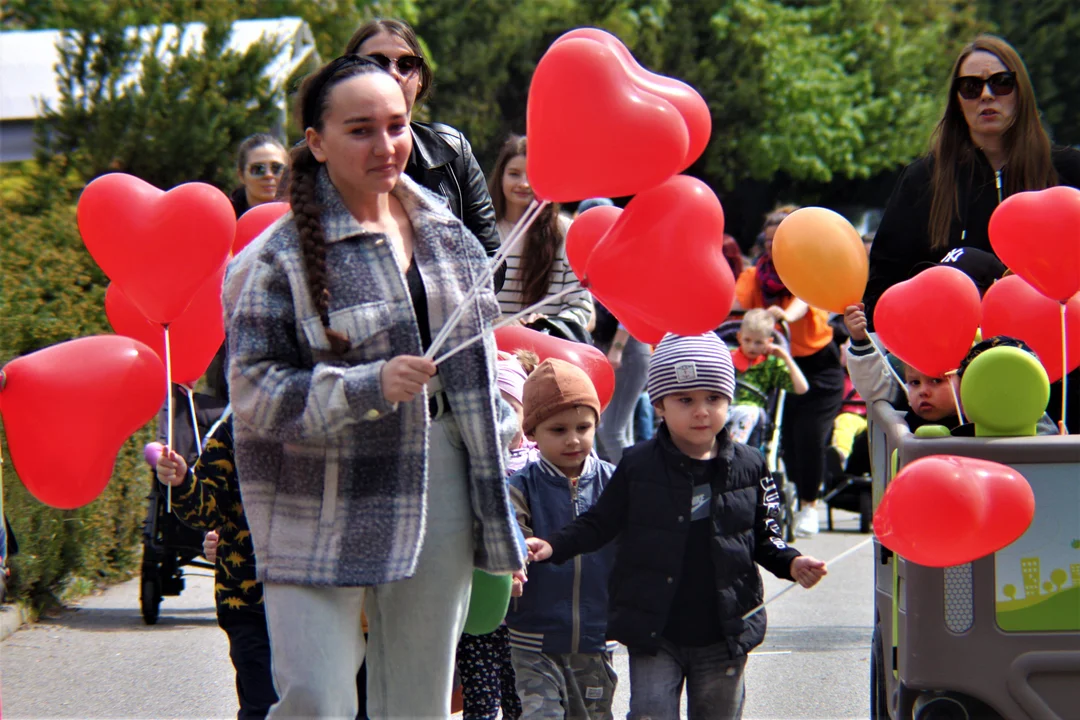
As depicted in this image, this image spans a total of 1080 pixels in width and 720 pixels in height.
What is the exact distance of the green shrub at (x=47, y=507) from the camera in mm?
7172

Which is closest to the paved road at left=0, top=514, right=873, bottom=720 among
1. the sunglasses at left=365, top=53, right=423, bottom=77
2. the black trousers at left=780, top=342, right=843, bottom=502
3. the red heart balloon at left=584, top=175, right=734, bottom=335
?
the black trousers at left=780, top=342, right=843, bottom=502

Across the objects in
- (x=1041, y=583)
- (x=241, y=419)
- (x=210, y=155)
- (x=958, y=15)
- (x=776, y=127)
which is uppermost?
(x=958, y=15)

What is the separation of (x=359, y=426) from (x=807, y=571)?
151cm

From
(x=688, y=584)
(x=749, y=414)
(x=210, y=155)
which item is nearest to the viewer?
(x=688, y=584)

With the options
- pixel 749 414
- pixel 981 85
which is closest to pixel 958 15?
pixel 749 414

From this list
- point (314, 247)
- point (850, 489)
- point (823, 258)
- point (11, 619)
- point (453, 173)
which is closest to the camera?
point (314, 247)

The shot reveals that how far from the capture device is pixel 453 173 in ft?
15.7

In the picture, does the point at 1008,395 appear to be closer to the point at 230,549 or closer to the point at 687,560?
the point at 687,560

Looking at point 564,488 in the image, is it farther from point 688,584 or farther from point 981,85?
point 981,85

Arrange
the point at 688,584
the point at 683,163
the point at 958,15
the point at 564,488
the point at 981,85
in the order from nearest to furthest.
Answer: the point at 683,163 < the point at 688,584 < the point at 564,488 < the point at 981,85 < the point at 958,15

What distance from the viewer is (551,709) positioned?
4.47 meters

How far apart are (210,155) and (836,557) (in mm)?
8754

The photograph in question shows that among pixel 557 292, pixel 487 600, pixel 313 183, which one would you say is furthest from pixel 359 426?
pixel 557 292

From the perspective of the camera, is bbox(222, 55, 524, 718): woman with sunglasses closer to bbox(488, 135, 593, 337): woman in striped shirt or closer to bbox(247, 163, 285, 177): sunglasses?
bbox(488, 135, 593, 337): woman in striped shirt
